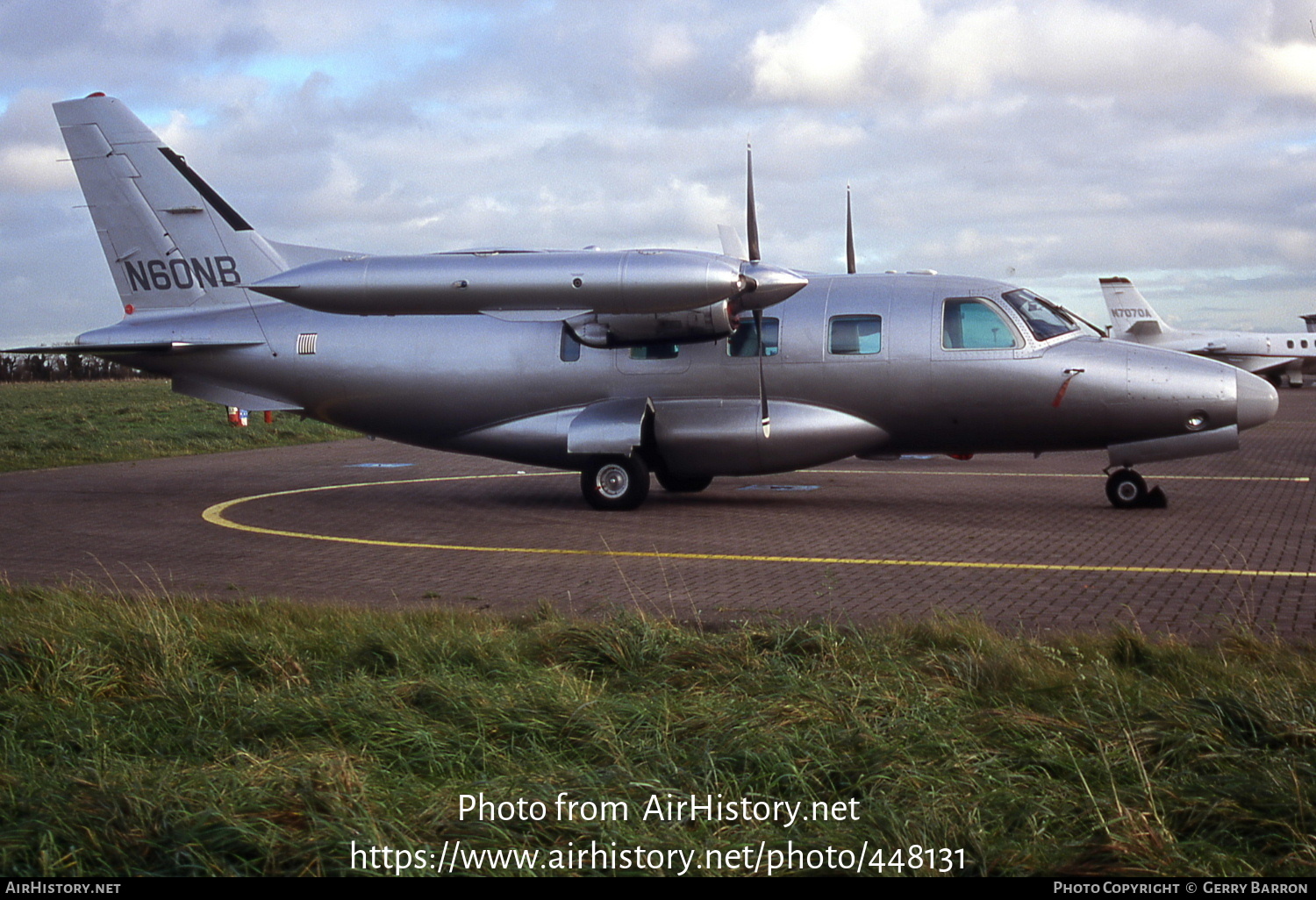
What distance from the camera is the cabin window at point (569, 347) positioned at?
16.8 metres

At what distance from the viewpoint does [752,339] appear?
643 inches

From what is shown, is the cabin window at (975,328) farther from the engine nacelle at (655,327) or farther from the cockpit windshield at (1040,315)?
the engine nacelle at (655,327)

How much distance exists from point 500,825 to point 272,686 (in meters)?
2.67

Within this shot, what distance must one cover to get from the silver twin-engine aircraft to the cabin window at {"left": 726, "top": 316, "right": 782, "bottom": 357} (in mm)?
28

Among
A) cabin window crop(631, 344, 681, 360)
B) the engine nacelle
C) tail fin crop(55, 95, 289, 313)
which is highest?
tail fin crop(55, 95, 289, 313)

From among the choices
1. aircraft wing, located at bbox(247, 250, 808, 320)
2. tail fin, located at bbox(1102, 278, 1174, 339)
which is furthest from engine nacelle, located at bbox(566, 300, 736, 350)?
tail fin, located at bbox(1102, 278, 1174, 339)

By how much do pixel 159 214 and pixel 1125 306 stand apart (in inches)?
2265

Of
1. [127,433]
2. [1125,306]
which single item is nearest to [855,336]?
[127,433]

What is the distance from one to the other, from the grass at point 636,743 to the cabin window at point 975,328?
8.28 m

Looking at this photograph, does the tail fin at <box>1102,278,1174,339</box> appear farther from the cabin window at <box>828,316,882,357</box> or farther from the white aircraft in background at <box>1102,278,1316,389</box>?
the cabin window at <box>828,316,882,357</box>

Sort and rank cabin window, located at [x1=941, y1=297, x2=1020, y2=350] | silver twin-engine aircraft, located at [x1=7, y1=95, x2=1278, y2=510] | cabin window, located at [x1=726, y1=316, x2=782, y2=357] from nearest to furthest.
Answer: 1. silver twin-engine aircraft, located at [x1=7, y1=95, x2=1278, y2=510]
2. cabin window, located at [x1=941, y1=297, x2=1020, y2=350]
3. cabin window, located at [x1=726, y1=316, x2=782, y2=357]

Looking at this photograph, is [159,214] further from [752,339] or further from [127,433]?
[127,433]

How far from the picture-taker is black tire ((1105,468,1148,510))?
15.9 m
